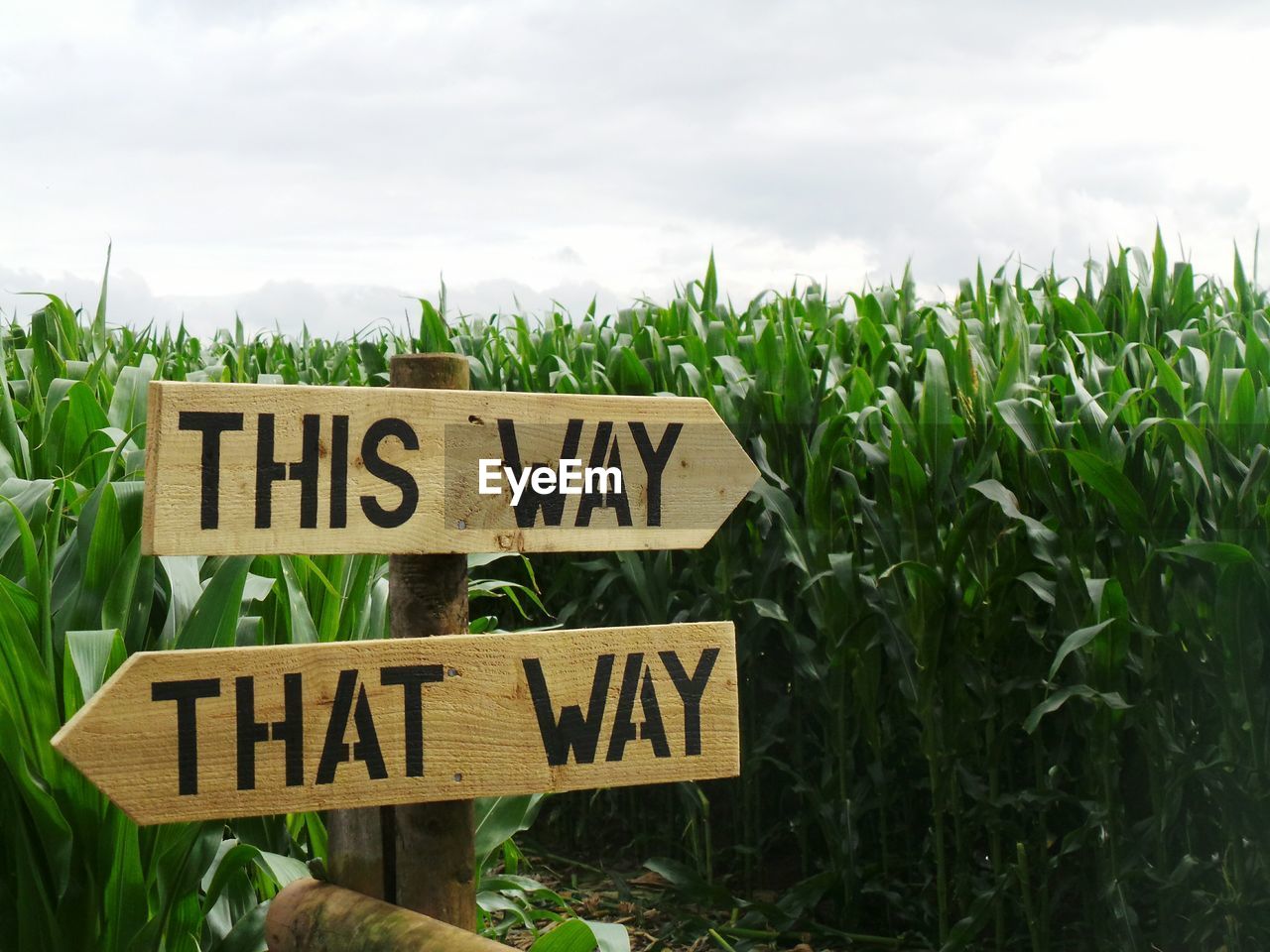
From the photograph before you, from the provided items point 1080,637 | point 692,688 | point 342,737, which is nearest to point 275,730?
point 342,737

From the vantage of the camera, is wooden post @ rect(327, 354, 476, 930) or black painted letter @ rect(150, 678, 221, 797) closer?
black painted letter @ rect(150, 678, 221, 797)

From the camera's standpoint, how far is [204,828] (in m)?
2.00

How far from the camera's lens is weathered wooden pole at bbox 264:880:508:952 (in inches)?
66.5

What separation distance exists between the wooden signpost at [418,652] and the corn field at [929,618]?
1.22 ft

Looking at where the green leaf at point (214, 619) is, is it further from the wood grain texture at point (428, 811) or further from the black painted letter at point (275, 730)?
the black painted letter at point (275, 730)

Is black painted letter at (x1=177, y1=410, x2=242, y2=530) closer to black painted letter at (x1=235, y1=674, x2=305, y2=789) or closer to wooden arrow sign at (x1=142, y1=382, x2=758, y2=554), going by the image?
wooden arrow sign at (x1=142, y1=382, x2=758, y2=554)

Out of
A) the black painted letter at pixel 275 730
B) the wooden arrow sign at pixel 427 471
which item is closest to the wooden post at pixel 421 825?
the wooden arrow sign at pixel 427 471

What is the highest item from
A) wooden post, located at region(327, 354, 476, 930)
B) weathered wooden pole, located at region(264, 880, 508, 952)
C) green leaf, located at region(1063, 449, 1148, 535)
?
green leaf, located at region(1063, 449, 1148, 535)

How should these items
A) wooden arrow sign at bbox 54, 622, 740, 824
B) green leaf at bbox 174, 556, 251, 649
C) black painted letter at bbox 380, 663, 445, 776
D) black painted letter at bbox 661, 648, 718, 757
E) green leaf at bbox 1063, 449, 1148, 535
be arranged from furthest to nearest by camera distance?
green leaf at bbox 1063, 449, 1148, 535 → green leaf at bbox 174, 556, 251, 649 → black painted letter at bbox 661, 648, 718, 757 → black painted letter at bbox 380, 663, 445, 776 → wooden arrow sign at bbox 54, 622, 740, 824

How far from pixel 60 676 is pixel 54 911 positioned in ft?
1.23

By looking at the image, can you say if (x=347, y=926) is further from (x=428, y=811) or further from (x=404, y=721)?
(x=404, y=721)

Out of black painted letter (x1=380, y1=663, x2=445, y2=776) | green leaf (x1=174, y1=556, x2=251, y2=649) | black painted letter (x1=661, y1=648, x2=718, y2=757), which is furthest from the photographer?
green leaf (x1=174, y1=556, x2=251, y2=649)

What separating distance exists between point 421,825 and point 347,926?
18cm

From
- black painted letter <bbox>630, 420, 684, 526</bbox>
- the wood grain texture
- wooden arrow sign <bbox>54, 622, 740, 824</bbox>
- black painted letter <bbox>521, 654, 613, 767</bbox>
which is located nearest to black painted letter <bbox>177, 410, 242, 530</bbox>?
wooden arrow sign <bbox>54, 622, 740, 824</bbox>
